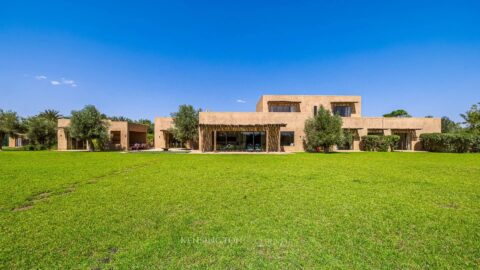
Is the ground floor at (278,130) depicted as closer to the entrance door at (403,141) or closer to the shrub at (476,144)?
the entrance door at (403,141)

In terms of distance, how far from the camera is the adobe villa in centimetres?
2488

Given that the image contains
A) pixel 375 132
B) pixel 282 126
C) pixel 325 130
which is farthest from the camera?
pixel 375 132

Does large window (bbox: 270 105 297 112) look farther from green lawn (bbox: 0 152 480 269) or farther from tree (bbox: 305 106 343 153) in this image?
green lawn (bbox: 0 152 480 269)

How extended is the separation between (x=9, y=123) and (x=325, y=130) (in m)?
41.6

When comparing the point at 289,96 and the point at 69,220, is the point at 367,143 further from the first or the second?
the point at 69,220

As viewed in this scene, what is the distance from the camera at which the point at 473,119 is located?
101 feet

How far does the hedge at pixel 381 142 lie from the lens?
86.1ft

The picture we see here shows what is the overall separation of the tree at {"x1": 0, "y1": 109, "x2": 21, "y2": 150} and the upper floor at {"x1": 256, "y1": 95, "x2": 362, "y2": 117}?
34961mm

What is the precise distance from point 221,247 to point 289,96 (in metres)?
28.9

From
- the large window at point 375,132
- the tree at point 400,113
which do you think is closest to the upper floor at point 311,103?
the large window at point 375,132

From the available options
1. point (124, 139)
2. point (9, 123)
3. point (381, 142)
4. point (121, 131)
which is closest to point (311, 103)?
point (381, 142)

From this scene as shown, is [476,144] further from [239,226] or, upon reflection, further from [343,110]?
[239,226]

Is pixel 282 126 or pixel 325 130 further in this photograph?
pixel 282 126

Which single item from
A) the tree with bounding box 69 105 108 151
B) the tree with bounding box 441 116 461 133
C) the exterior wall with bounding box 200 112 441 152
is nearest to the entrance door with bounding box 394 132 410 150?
the exterior wall with bounding box 200 112 441 152
